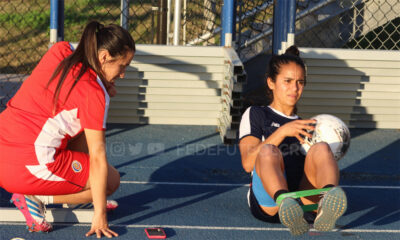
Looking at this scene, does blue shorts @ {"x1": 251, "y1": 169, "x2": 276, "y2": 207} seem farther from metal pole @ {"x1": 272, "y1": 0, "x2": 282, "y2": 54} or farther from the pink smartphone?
metal pole @ {"x1": 272, "y1": 0, "x2": 282, "y2": 54}

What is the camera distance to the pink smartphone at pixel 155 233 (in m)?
3.53

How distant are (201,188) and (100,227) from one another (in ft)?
4.83

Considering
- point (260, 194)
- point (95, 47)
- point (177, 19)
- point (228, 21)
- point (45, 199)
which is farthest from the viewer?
point (177, 19)

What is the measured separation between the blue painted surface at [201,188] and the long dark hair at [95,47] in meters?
0.98

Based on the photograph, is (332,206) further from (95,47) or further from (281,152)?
(95,47)

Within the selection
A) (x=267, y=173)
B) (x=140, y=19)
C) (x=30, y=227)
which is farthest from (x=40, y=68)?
(x=140, y=19)

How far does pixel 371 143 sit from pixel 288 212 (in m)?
3.44

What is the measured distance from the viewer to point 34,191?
3.46 metres

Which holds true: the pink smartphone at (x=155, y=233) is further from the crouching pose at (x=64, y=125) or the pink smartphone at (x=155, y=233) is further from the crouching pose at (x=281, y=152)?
the crouching pose at (x=281, y=152)

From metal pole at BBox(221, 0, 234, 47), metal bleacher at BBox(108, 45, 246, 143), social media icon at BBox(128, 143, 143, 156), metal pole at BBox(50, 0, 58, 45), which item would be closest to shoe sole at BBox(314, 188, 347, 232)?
social media icon at BBox(128, 143, 143, 156)

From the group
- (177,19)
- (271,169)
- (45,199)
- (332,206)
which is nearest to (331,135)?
(271,169)

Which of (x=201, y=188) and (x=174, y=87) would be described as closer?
(x=201, y=188)

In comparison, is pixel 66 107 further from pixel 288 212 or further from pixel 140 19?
pixel 140 19

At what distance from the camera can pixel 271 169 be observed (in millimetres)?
3502
